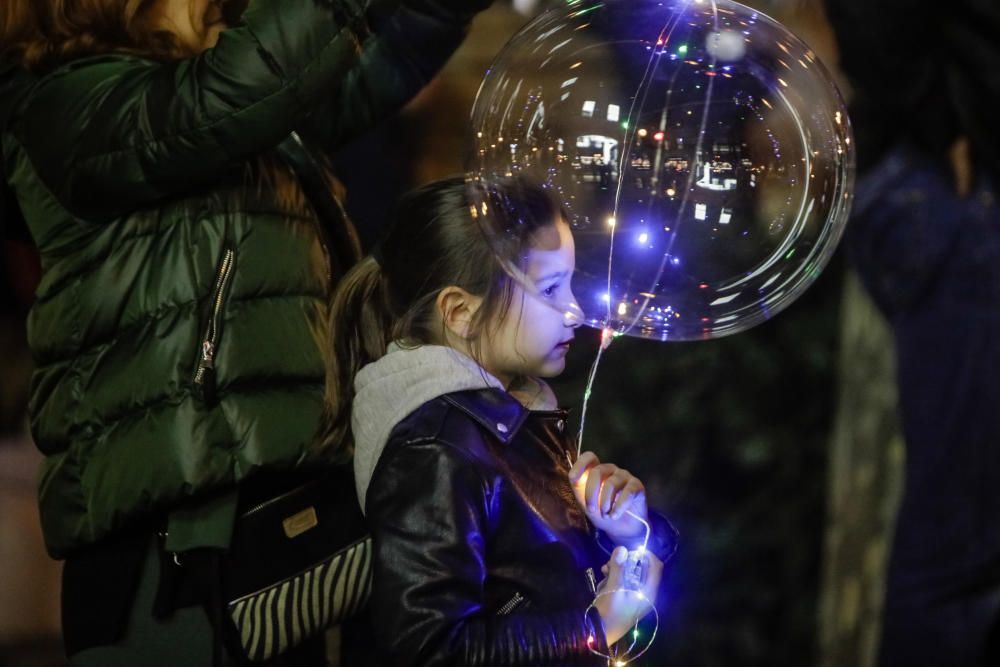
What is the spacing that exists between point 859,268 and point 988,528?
51cm

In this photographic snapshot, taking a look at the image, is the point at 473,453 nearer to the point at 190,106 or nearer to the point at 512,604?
the point at 512,604

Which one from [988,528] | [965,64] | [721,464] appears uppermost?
[965,64]

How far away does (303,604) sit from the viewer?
142 centimetres

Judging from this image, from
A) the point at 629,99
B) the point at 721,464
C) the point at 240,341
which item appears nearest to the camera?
the point at 629,99

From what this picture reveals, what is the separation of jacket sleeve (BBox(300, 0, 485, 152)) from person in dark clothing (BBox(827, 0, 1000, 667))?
81cm

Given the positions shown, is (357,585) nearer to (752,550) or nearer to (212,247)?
(212,247)

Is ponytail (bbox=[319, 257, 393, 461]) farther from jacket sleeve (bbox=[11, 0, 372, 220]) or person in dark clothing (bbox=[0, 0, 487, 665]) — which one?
jacket sleeve (bbox=[11, 0, 372, 220])

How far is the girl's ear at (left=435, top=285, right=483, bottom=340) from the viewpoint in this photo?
4.67 ft

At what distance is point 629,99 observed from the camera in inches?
49.2

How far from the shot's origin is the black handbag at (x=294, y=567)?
1.39m

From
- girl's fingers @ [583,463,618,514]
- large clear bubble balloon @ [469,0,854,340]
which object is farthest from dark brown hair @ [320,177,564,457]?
girl's fingers @ [583,463,618,514]

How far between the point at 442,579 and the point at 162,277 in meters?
0.47

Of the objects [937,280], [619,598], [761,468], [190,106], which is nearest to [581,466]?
[619,598]

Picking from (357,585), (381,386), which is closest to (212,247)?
(381,386)
